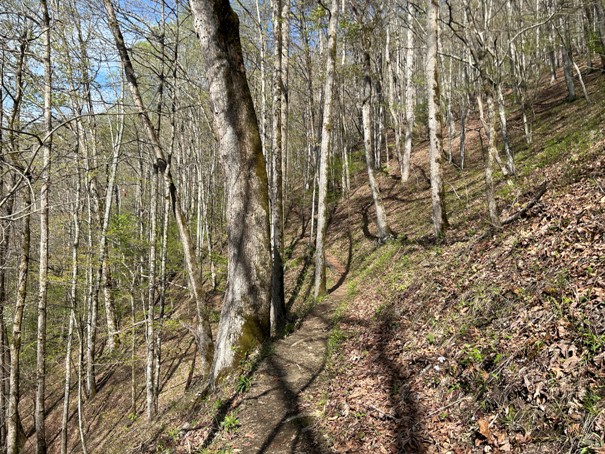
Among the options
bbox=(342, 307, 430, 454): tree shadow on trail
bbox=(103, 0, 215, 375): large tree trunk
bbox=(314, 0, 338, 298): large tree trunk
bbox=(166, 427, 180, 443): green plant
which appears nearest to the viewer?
bbox=(342, 307, 430, 454): tree shadow on trail

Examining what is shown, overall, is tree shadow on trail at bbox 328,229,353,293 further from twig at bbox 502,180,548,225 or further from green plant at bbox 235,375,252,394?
twig at bbox 502,180,548,225

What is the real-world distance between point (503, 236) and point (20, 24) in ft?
33.8

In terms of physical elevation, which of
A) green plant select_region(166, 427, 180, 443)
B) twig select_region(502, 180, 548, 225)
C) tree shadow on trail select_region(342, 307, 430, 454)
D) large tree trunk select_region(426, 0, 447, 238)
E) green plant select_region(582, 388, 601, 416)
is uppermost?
large tree trunk select_region(426, 0, 447, 238)

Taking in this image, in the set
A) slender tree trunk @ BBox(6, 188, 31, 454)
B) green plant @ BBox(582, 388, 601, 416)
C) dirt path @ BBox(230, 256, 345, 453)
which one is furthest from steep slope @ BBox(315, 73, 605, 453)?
slender tree trunk @ BBox(6, 188, 31, 454)

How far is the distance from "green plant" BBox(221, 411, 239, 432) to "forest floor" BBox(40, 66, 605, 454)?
0.07ft

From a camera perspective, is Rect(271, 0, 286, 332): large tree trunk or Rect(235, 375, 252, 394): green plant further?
Rect(271, 0, 286, 332): large tree trunk

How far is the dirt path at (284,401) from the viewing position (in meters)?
4.02

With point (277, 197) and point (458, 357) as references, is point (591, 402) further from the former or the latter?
point (277, 197)

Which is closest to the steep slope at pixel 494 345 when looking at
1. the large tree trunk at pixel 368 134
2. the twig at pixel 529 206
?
the twig at pixel 529 206

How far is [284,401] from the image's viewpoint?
4.81m

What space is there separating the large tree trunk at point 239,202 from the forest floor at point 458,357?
48 centimetres

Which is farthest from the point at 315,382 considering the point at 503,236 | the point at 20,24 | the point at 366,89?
the point at 366,89

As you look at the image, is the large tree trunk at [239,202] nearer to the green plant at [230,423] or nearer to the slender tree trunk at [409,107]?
the green plant at [230,423]

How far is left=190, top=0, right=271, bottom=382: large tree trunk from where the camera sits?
18.4 feet
